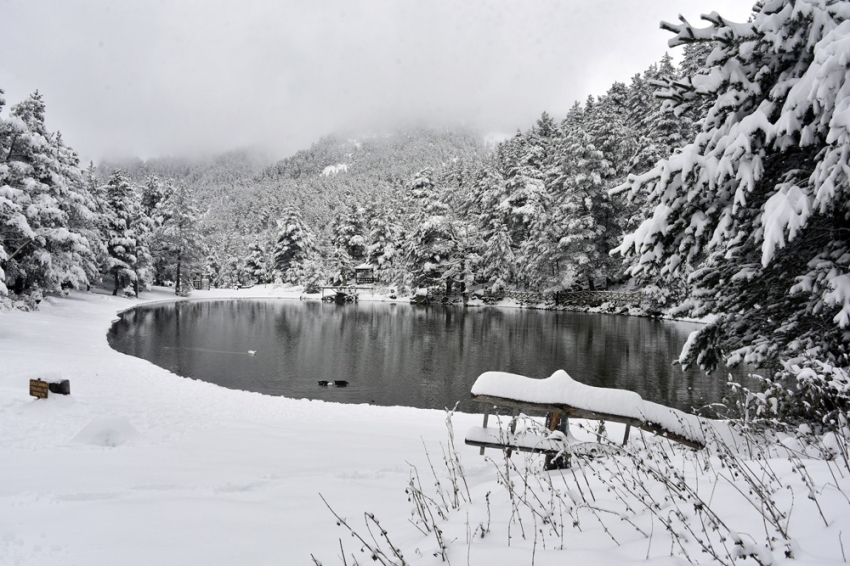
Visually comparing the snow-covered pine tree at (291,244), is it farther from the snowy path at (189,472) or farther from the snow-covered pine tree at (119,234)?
the snowy path at (189,472)

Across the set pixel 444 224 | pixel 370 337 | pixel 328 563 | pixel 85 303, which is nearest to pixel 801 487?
pixel 328 563

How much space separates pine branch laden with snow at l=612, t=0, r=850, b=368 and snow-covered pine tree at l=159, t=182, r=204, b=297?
53.6 metres

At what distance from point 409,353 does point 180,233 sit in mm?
41755

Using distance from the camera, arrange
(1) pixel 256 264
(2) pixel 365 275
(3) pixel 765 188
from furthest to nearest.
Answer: (1) pixel 256 264 → (2) pixel 365 275 → (3) pixel 765 188

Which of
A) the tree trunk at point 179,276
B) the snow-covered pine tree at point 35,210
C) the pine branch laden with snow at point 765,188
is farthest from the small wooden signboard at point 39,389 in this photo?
the tree trunk at point 179,276

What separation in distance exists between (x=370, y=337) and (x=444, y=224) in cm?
2690

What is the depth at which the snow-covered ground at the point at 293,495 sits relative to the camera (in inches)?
99.7

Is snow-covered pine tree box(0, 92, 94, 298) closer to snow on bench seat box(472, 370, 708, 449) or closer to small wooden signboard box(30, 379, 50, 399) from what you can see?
small wooden signboard box(30, 379, 50, 399)

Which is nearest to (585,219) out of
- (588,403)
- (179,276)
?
(588,403)

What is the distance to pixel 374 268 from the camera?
6066cm

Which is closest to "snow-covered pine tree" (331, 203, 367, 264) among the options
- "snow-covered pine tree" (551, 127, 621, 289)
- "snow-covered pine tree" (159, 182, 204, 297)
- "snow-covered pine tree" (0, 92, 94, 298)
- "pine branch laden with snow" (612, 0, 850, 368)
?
"snow-covered pine tree" (159, 182, 204, 297)

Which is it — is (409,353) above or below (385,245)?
below

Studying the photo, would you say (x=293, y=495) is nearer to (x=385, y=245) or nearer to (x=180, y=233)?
(x=180, y=233)

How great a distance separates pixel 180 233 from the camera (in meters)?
51.1
